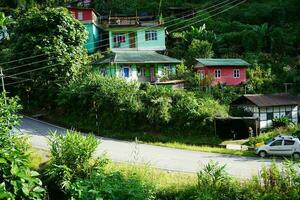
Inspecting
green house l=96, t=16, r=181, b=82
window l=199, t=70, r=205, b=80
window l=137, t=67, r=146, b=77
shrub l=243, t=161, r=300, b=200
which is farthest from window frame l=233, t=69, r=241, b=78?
shrub l=243, t=161, r=300, b=200

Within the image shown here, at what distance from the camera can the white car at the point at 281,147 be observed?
20484 millimetres

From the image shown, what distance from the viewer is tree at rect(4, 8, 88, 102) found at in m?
27.8

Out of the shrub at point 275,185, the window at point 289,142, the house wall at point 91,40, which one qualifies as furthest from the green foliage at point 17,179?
the house wall at point 91,40

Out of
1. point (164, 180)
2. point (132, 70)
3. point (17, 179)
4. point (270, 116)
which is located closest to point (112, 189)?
point (164, 180)

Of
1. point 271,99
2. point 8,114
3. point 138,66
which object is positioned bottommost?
point 8,114

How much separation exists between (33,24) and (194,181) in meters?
21.5

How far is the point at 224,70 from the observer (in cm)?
3353

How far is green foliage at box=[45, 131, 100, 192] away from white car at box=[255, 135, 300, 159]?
37.0 ft

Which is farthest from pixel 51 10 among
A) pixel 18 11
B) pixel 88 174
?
pixel 88 174

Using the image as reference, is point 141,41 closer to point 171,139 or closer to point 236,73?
point 236,73

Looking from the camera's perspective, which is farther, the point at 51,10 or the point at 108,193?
the point at 51,10

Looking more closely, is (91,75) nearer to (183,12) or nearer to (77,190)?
(77,190)

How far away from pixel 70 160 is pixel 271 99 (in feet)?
62.4

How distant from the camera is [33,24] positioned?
1142 inches
